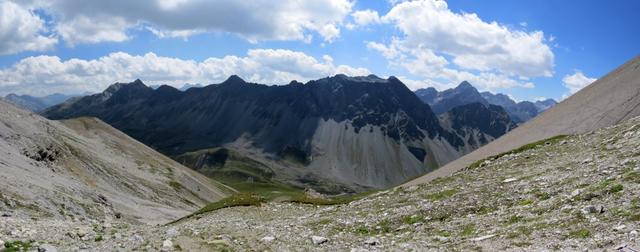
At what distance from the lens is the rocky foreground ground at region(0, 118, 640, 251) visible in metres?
19.8

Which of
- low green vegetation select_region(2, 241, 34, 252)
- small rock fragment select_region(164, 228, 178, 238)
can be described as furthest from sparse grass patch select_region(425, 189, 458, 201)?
low green vegetation select_region(2, 241, 34, 252)

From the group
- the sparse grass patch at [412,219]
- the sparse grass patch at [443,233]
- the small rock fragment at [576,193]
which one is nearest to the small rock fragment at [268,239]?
the sparse grass patch at [412,219]

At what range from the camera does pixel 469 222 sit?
24500 millimetres

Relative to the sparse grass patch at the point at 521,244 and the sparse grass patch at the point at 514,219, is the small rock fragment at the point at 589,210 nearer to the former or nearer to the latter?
the sparse grass patch at the point at 514,219

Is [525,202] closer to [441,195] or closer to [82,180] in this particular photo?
[441,195]

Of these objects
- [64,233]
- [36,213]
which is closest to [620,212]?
[64,233]

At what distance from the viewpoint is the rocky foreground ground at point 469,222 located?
65.1 feet

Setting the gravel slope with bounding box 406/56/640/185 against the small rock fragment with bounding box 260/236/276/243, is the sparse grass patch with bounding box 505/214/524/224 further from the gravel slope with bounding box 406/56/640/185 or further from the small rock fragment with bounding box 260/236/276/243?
the gravel slope with bounding box 406/56/640/185

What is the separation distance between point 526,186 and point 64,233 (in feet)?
88.8

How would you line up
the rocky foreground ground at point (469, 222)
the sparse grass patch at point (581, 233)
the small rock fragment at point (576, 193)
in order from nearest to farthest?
the sparse grass patch at point (581, 233), the rocky foreground ground at point (469, 222), the small rock fragment at point (576, 193)

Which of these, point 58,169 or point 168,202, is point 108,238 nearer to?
point 58,169

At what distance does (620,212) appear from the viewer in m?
19.8

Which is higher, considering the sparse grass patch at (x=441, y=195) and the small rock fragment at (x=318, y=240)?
the sparse grass patch at (x=441, y=195)

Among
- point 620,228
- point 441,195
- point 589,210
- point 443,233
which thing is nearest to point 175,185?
point 441,195
